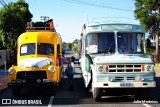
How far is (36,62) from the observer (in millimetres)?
15742

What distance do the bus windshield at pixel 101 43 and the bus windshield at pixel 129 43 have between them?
28 cm

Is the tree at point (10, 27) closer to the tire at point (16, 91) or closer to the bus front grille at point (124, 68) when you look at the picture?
the tire at point (16, 91)

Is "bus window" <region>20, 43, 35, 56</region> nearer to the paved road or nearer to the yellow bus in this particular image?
the yellow bus

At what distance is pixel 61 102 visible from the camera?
14.1 meters

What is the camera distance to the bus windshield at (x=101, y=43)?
1474 centimetres

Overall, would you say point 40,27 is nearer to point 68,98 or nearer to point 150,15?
point 68,98

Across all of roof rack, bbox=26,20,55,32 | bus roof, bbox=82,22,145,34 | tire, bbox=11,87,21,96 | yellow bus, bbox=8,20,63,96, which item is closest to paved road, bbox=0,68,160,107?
tire, bbox=11,87,21,96

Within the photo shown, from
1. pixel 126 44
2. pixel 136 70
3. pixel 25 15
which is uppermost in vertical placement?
pixel 25 15

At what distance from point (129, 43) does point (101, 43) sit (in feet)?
3.61

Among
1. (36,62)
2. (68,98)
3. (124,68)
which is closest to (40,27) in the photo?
(36,62)

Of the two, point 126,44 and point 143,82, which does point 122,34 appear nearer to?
point 126,44

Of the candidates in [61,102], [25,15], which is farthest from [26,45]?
[25,15]

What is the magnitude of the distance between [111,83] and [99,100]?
3.63 feet

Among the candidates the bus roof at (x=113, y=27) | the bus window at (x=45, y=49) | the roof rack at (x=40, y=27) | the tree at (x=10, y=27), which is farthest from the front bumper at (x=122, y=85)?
the tree at (x=10, y=27)
